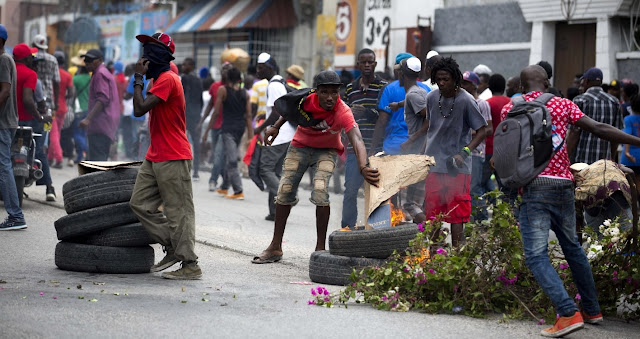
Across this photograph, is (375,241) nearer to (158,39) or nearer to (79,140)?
(158,39)

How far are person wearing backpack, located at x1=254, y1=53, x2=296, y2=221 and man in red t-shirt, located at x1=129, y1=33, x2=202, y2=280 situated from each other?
3.18 metres

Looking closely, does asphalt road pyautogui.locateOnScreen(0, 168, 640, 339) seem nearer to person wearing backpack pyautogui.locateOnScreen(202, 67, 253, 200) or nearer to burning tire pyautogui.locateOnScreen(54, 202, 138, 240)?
burning tire pyautogui.locateOnScreen(54, 202, 138, 240)

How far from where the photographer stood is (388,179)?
7820 millimetres

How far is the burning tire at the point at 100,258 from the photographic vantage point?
25.9ft

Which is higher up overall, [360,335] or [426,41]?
[426,41]

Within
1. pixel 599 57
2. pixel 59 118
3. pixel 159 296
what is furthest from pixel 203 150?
pixel 159 296

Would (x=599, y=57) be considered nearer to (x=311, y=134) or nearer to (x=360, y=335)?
(x=311, y=134)

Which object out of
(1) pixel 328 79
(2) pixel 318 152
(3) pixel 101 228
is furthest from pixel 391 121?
(3) pixel 101 228

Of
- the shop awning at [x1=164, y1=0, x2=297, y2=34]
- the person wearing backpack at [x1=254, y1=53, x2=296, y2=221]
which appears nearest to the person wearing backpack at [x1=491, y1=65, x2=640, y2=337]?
the person wearing backpack at [x1=254, y1=53, x2=296, y2=221]

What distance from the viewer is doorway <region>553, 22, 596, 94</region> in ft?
62.3

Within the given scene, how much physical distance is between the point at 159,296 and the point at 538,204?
2.65m

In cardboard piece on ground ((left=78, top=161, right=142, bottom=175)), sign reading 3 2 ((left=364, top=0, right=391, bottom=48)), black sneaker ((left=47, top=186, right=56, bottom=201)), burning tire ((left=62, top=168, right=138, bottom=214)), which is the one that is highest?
sign reading 3 2 ((left=364, top=0, right=391, bottom=48))

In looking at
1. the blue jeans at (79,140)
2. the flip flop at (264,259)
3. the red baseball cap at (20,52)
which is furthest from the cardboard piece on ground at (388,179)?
the blue jeans at (79,140)

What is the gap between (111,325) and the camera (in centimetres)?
598
